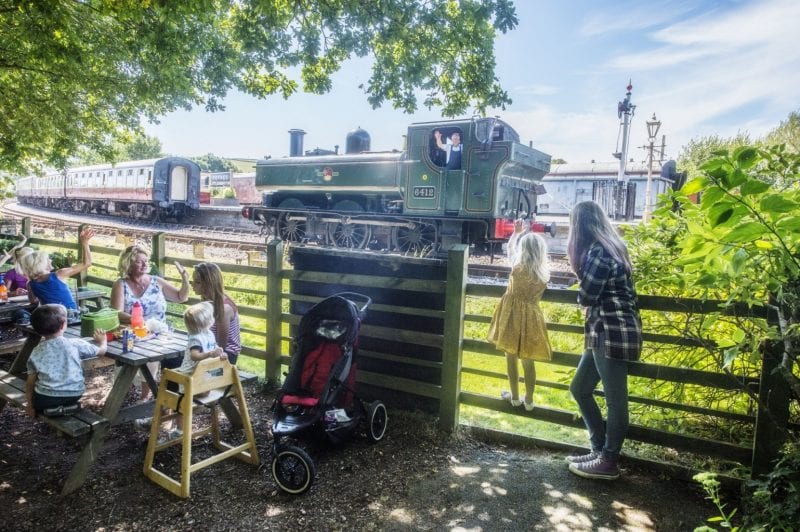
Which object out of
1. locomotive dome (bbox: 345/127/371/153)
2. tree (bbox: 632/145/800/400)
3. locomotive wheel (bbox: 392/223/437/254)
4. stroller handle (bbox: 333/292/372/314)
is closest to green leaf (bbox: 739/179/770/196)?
tree (bbox: 632/145/800/400)

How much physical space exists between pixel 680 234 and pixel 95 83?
30.0ft

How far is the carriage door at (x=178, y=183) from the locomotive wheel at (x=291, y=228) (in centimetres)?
1352

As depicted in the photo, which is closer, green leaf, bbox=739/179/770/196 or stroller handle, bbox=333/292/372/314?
green leaf, bbox=739/179/770/196

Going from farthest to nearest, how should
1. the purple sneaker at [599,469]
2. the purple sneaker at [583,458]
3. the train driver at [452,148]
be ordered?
the train driver at [452,148]
the purple sneaker at [583,458]
the purple sneaker at [599,469]

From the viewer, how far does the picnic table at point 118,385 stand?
3.27 m

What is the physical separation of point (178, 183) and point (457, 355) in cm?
2504

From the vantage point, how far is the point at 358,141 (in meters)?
13.4

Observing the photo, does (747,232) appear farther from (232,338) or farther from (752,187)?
(232,338)

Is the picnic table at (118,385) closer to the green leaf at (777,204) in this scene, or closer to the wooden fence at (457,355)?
the wooden fence at (457,355)

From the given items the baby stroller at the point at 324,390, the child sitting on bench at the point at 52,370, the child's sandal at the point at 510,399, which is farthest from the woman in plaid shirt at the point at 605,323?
the child sitting on bench at the point at 52,370

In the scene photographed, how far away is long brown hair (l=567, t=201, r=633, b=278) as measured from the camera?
10.5 feet

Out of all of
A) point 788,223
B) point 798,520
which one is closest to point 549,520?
point 798,520

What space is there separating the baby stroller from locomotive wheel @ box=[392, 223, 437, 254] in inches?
280

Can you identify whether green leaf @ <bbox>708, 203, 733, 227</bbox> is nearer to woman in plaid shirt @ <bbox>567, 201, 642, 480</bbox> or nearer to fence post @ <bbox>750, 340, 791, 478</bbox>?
woman in plaid shirt @ <bbox>567, 201, 642, 480</bbox>
